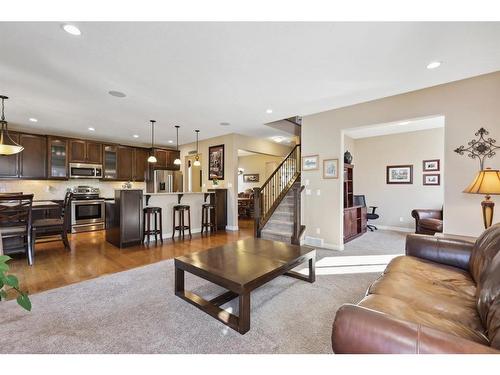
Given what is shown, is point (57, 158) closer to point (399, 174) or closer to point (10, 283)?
point (10, 283)

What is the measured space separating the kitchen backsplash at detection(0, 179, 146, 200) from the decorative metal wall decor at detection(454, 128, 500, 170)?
8.45 m

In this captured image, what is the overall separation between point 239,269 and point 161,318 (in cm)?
82

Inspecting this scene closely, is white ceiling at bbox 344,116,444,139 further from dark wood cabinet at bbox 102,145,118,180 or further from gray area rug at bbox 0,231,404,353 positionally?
dark wood cabinet at bbox 102,145,118,180

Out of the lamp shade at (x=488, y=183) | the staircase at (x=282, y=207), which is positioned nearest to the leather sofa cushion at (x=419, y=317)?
the lamp shade at (x=488, y=183)

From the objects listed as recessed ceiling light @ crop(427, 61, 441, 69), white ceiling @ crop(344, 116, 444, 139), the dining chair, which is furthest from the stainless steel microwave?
recessed ceiling light @ crop(427, 61, 441, 69)

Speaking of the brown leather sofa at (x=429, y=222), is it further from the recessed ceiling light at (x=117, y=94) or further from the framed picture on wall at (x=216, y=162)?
the recessed ceiling light at (x=117, y=94)

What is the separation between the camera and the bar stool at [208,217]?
228 inches

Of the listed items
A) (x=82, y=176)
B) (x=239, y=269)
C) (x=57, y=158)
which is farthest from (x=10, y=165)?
(x=239, y=269)

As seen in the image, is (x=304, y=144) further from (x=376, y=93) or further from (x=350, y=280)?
(x=350, y=280)

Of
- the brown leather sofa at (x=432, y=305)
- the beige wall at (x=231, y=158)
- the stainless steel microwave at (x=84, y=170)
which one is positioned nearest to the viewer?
the brown leather sofa at (x=432, y=305)

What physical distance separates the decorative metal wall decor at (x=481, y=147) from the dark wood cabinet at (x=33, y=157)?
8584 millimetres

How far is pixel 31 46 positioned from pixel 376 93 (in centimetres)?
447

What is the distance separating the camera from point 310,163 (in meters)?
4.71
